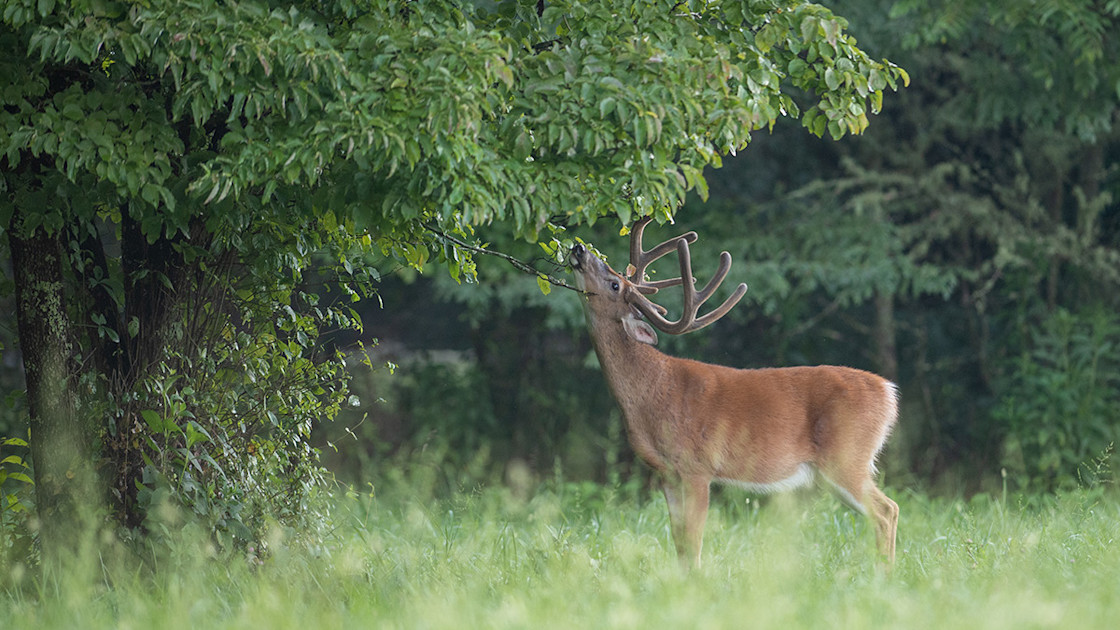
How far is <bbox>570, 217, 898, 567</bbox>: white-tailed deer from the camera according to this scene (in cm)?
575

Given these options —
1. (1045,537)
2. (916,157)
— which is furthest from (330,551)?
(916,157)

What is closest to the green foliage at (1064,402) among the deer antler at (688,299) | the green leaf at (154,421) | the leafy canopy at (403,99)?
the deer antler at (688,299)

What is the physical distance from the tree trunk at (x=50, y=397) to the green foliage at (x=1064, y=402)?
733 centimetres

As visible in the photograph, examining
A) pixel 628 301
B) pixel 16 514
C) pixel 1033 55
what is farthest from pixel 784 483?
pixel 1033 55

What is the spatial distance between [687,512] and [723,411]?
21.7 inches

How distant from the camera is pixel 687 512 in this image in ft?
18.3

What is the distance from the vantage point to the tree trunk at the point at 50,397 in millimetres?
5305

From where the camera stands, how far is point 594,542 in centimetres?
629

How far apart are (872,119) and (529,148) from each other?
768 cm

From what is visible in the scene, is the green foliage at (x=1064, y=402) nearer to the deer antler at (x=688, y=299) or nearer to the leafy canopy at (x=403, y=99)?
the deer antler at (x=688, y=299)

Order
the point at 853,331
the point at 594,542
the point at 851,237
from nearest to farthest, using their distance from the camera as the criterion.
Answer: the point at 594,542
the point at 851,237
the point at 853,331

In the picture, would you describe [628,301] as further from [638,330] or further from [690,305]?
[690,305]

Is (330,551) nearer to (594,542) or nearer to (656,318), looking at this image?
(594,542)

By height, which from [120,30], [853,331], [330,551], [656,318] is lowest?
[853,331]
